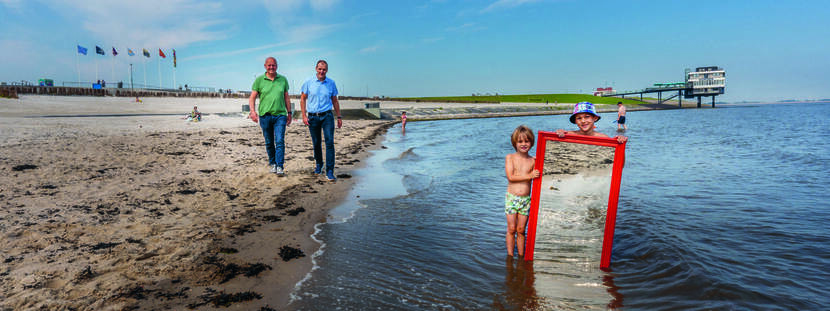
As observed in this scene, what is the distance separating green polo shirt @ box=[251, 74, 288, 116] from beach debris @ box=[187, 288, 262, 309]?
5249 mm

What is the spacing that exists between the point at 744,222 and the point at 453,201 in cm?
435

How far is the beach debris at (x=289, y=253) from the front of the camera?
4.05 metres

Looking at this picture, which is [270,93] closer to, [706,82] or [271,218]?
[271,218]

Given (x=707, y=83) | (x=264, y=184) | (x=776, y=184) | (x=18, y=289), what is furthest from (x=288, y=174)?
(x=707, y=83)

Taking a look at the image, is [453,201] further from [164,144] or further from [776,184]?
[164,144]

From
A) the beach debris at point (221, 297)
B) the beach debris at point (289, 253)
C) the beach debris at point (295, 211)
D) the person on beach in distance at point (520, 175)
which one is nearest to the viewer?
the beach debris at point (221, 297)

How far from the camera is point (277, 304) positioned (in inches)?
120

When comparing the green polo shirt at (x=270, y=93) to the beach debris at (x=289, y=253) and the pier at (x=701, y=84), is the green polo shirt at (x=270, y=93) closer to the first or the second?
the beach debris at (x=289, y=253)

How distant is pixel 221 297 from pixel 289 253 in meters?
1.06

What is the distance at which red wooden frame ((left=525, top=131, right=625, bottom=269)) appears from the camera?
364cm

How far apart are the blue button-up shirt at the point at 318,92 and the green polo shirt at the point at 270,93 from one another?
1.58 feet

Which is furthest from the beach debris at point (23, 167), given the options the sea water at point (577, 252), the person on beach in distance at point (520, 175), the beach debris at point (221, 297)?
the person on beach in distance at point (520, 175)

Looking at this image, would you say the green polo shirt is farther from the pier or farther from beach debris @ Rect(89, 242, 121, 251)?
the pier

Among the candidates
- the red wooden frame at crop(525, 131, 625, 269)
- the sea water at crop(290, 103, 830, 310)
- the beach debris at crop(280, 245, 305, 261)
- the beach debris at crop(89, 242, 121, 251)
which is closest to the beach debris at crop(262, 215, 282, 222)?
the sea water at crop(290, 103, 830, 310)
